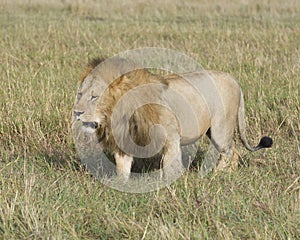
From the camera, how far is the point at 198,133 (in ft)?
13.3

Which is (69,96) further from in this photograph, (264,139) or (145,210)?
(145,210)

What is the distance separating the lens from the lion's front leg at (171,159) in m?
3.72

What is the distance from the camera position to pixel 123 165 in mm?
3979

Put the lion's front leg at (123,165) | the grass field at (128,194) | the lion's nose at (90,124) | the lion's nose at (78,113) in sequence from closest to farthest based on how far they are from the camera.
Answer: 1. the grass field at (128,194)
2. the lion's nose at (78,113)
3. the lion's nose at (90,124)
4. the lion's front leg at (123,165)

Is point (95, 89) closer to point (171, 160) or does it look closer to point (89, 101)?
point (89, 101)

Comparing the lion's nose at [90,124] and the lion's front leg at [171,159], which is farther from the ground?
the lion's nose at [90,124]

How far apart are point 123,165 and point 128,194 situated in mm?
434

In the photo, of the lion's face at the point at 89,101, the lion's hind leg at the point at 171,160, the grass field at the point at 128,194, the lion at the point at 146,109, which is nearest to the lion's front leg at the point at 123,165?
the lion at the point at 146,109

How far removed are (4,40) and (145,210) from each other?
6.51 meters

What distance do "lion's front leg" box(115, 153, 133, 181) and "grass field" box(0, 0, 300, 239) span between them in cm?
18

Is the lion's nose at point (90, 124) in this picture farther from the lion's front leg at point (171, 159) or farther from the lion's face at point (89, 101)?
the lion's front leg at point (171, 159)

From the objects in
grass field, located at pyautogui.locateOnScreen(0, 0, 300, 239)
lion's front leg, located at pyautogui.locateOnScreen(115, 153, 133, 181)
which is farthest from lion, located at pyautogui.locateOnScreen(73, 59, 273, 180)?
grass field, located at pyautogui.locateOnScreen(0, 0, 300, 239)

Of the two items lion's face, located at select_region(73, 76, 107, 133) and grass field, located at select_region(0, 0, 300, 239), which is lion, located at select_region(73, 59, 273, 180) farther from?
grass field, located at select_region(0, 0, 300, 239)

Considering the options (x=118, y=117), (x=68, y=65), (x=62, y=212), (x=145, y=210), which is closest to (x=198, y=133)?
(x=118, y=117)
